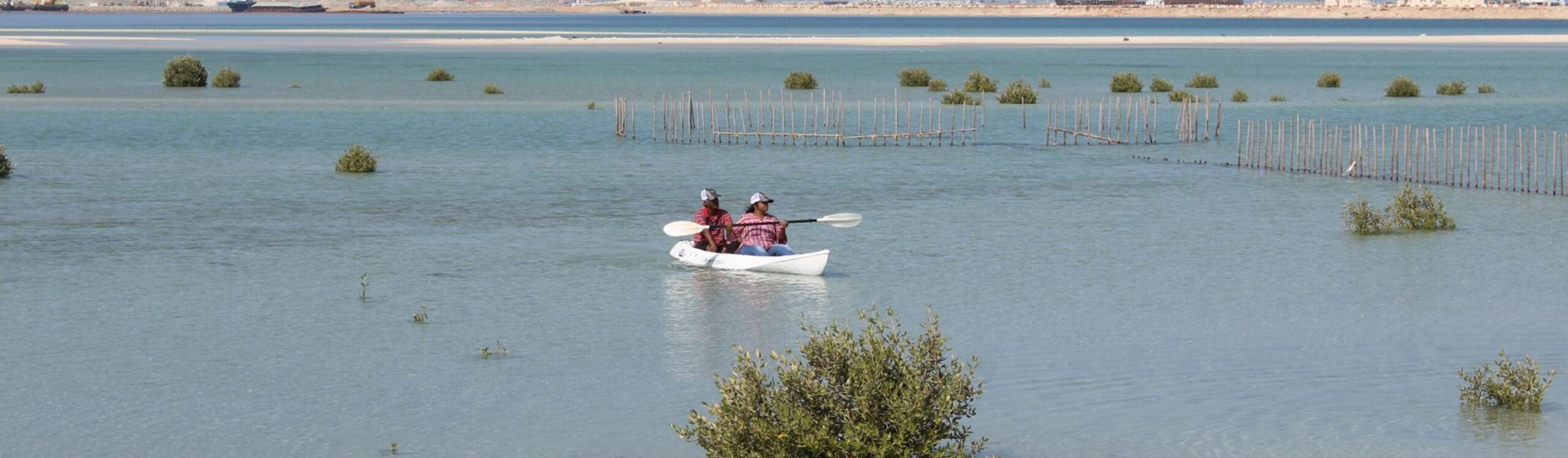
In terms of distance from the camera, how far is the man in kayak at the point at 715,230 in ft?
65.0

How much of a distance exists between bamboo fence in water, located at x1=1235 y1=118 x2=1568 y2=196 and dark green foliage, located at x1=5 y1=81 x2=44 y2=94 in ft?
120

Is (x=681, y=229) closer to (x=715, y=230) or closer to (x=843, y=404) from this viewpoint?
(x=715, y=230)

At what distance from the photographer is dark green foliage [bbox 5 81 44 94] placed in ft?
184

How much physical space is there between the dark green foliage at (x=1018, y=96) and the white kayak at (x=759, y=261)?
33.8 meters

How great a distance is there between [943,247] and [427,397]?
1005 cm

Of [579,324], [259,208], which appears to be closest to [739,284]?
[579,324]

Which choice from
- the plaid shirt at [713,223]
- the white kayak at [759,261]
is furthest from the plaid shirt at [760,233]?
the white kayak at [759,261]

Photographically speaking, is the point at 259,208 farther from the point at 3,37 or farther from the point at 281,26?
the point at 281,26

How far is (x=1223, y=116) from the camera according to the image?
4741cm

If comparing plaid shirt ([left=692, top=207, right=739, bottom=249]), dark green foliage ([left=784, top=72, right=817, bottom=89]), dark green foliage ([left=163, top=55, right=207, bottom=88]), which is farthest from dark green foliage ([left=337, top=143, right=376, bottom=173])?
dark green foliage ([left=784, top=72, right=817, bottom=89])

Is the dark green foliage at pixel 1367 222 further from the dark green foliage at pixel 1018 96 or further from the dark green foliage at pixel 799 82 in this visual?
the dark green foliage at pixel 799 82

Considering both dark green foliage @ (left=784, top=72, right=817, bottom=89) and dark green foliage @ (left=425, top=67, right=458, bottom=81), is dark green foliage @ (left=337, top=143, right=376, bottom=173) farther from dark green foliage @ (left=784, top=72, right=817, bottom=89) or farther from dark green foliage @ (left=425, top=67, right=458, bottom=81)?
dark green foliage @ (left=425, top=67, right=458, bottom=81)

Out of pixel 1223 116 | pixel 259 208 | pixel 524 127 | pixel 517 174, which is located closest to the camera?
pixel 259 208

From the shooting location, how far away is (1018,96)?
53.3 m
